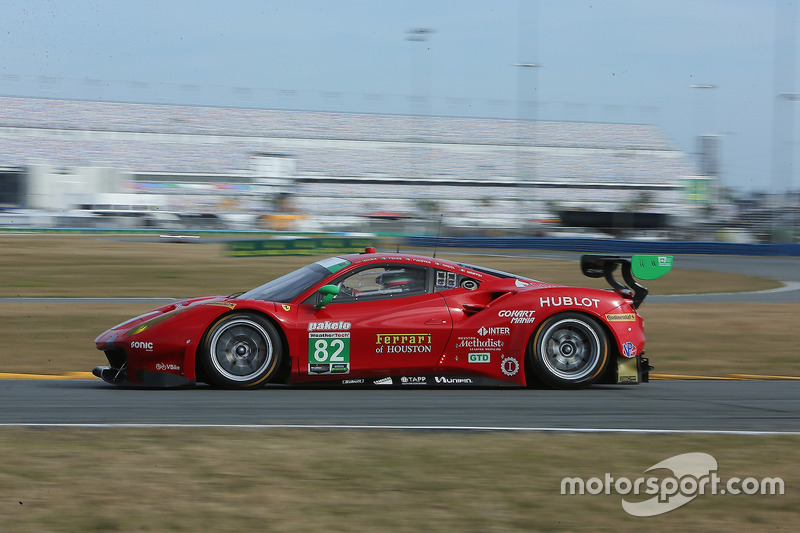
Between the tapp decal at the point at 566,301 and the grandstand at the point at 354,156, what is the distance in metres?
44.0

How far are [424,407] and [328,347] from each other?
3.29 feet

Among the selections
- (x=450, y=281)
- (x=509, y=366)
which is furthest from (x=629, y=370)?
(x=450, y=281)

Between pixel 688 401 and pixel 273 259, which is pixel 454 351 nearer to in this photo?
pixel 688 401

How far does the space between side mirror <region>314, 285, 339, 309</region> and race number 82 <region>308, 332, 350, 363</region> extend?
0.83 ft

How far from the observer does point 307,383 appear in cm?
710

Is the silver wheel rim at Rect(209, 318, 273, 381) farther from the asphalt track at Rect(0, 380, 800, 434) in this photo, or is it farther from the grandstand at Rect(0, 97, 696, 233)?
the grandstand at Rect(0, 97, 696, 233)

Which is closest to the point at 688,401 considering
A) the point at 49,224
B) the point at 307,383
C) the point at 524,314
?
the point at 524,314

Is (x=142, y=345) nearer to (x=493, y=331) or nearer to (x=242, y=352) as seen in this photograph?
(x=242, y=352)

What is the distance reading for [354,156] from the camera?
60.2 meters

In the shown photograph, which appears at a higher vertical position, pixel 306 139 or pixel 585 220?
pixel 306 139

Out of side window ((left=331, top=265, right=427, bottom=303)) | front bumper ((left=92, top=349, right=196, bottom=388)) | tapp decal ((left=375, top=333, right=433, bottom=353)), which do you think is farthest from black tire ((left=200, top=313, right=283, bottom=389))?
tapp decal ((left=375, top=333, right=433, bottom=353))

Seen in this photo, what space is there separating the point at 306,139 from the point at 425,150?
8.10 meters

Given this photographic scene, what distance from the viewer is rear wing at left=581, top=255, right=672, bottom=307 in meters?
7.45

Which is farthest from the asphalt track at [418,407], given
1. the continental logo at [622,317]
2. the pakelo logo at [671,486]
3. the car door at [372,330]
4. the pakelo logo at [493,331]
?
the pakelo logo at [671,486]
